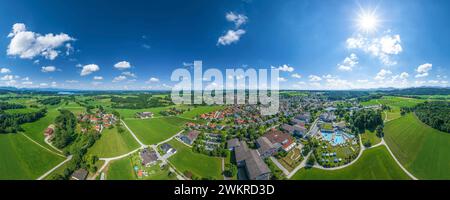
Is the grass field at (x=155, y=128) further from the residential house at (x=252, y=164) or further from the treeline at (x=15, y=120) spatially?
the treeline at (x=15, y=120)

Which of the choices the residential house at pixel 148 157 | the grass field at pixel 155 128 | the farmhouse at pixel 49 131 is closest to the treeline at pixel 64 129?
the farmhouse at pixel 49 131

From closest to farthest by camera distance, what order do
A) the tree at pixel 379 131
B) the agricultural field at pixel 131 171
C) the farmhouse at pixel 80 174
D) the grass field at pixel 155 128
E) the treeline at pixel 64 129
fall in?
the agricultural field at pixel 131 171
the farmhouse at pixel 80 174
the grass field at pixel 155 128
the treeline at pixel 64 129
the tree at pixel 379 131

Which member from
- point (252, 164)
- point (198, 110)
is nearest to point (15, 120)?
point (198, 110)

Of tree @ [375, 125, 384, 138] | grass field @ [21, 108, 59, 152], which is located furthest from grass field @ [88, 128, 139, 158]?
tree @ [375, 125, 384, 138]

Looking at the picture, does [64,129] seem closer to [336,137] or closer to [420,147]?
[336,137]
